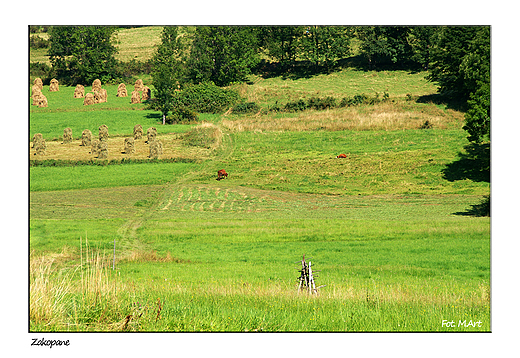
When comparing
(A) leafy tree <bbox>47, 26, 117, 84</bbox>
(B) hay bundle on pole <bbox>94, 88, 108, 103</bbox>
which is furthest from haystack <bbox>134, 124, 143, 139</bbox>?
(A) leafy tree <bbox>47, 26, 117, 84</bbox>

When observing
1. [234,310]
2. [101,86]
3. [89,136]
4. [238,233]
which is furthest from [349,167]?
Answer: [101,86]

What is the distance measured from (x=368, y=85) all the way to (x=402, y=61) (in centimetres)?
1338

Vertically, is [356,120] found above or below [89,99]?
below

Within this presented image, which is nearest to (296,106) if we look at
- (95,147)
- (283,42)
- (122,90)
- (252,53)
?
(252,53)

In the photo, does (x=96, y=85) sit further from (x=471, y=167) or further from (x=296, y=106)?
(x=471, y=167)

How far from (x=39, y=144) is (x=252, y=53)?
40.0 meters

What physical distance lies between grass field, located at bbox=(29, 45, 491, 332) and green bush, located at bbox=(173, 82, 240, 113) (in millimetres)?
2943

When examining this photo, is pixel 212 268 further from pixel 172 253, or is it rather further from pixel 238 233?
pixel 238 233

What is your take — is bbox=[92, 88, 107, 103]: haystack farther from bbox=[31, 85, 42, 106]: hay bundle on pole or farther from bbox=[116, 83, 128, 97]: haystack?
bbox=[31, 85, 42, 106]: hay bundle on pole

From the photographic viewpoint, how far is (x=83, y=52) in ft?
317

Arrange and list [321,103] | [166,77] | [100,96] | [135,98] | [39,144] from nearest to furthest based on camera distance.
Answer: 1. [39,144]
2. [166,77]
3. [321,103]
4. [135,98]
5. [100,96]

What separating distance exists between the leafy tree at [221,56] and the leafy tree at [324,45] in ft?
45.0

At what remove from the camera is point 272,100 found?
82.7m

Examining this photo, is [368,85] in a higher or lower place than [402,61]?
lower
